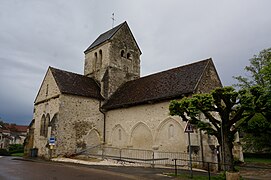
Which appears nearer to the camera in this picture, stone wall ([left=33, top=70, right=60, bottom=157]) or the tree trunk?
the tree trunk

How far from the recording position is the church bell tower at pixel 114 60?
26984 millimetres

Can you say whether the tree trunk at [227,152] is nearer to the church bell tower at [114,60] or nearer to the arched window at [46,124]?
the church bell tower at [114,60]

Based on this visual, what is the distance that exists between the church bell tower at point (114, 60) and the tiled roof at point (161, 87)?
199 cm

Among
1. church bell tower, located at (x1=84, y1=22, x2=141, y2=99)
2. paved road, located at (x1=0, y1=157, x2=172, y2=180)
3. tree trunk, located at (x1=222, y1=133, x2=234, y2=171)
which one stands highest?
church bell tower, located at (x1=84, y1=22, x2=141, y2=99)

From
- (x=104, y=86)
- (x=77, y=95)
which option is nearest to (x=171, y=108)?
(x=77, y=95)

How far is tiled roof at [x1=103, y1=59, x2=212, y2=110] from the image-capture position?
60.0 feet

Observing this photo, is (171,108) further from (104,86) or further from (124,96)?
(104,86)

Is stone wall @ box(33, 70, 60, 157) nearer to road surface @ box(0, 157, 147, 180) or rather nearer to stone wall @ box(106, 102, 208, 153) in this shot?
stone wall @ box(106, 102, 208, 153)

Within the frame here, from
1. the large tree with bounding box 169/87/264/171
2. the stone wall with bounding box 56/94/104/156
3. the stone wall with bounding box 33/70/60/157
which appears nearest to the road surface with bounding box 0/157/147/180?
the large tree with bounding box 169/87/264/171

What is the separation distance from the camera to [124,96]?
2389 centimetres

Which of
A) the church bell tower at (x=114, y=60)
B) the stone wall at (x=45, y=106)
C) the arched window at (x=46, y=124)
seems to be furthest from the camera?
the church bell tower at (x=114, y=60)

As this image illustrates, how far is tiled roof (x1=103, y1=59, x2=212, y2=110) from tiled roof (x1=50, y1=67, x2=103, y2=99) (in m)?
2.14

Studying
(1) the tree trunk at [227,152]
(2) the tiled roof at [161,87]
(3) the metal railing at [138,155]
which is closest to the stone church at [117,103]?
(2) the tiled roof at [161,87]

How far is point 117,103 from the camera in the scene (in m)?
23.2
